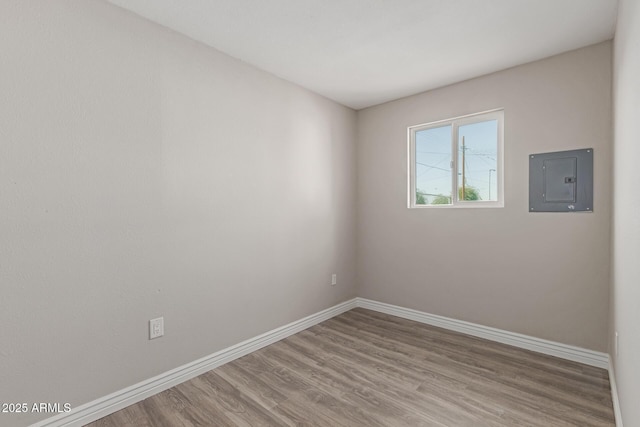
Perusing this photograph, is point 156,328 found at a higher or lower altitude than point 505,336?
higher

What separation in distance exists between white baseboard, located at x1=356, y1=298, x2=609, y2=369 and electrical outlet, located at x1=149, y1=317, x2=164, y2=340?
2.30m

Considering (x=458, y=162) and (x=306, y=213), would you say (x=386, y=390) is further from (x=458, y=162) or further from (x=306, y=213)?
(x=458, y=162)

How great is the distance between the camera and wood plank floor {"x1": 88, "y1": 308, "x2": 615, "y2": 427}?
1.75 metres

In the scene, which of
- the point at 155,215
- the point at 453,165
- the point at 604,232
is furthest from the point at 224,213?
the point at 604,232

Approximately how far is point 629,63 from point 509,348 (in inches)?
85.7

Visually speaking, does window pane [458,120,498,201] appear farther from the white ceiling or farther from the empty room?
the white ceiling

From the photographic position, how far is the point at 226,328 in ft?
7.90

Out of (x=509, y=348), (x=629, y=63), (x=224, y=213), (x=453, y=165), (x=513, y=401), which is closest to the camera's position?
(x=629, y=63)

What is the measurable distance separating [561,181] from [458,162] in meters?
0.85

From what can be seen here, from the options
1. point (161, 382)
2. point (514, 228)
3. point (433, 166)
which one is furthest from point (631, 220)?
point (161, 382)

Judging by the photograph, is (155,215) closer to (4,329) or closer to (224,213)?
(224,213)

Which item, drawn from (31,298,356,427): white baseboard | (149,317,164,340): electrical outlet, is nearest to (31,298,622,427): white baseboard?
(31,298,356,427): white baseboard

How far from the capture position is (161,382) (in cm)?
202

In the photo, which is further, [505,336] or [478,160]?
[478,160]
